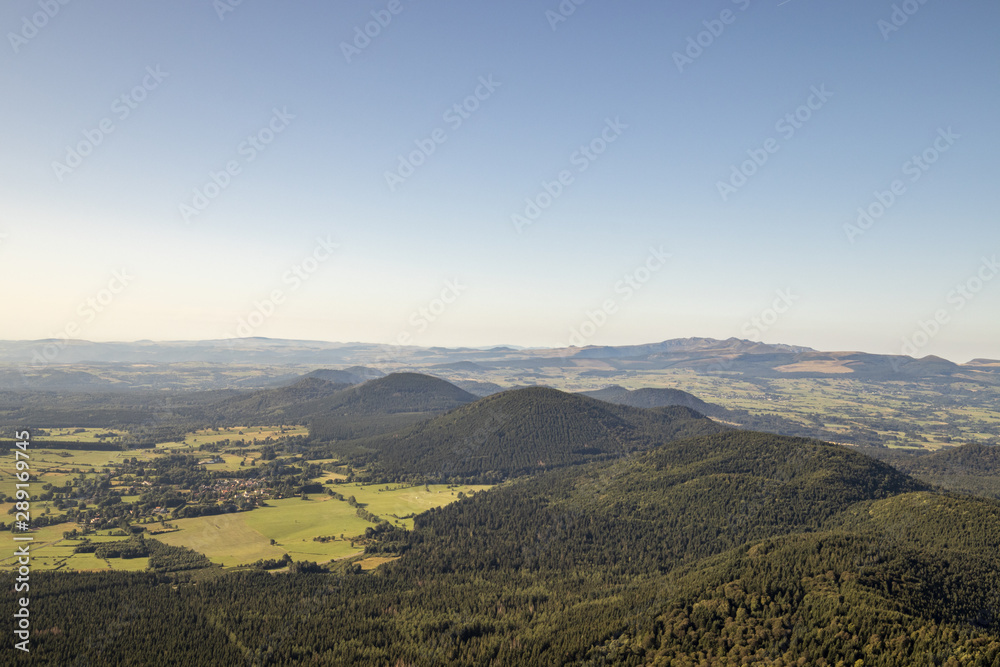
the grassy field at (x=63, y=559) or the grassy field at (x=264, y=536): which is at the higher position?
the grassy field at (x=63, y=559)

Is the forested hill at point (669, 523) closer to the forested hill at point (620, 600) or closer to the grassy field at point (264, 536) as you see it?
the forested hill at point (620, 600)

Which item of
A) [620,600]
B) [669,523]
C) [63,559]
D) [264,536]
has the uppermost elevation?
[620,600]

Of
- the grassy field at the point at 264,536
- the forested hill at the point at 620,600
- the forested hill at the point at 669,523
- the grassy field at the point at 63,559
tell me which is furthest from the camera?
the grassy field at the point at 264,536

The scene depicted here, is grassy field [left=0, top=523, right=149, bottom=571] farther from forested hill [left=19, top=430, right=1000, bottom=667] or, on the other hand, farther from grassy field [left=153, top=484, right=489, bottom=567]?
grassy field [left=153, top=484, right=489, bottom=567]

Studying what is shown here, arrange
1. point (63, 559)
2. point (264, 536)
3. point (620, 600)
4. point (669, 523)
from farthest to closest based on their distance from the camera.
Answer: point (669, 523)
point (264, 536)
point (63, 559)
point (620, 600)

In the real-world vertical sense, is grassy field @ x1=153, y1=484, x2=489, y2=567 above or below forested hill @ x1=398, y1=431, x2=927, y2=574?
below

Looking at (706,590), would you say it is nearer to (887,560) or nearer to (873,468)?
(887,560)

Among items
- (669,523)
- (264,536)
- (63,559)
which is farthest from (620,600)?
(63,559)

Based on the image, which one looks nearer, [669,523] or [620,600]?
[620,600]

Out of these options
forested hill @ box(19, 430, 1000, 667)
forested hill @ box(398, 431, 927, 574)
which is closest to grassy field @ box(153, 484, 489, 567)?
forested hill @ box(19, 430, 1000, 667)

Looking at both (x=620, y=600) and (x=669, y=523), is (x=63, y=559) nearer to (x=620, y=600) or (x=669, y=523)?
(x=620, y=600)

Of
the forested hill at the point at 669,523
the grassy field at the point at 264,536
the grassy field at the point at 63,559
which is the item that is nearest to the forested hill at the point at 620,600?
the forested hill at the point at 669,523

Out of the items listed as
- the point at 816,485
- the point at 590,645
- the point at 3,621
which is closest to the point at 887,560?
the point at 590,645
